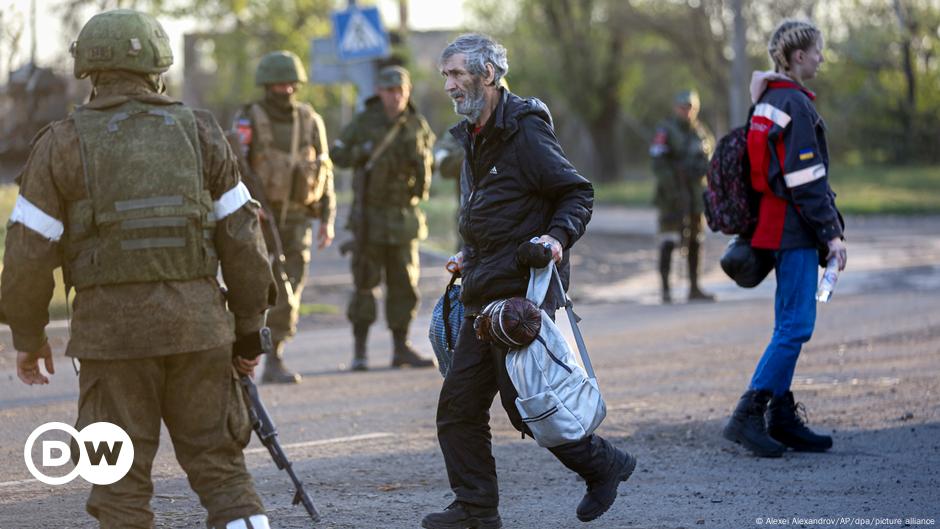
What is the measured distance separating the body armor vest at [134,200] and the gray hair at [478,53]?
1.31 metres

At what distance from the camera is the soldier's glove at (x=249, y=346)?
503cm

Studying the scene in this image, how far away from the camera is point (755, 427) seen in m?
7.41

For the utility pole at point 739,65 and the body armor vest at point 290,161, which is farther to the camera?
the utility pole at point 739,65

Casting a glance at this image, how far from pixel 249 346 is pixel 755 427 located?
3176mm

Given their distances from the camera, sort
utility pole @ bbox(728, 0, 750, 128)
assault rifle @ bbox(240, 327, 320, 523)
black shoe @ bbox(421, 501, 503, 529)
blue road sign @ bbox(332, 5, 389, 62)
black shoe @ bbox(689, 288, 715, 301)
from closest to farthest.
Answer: assault rifle @ bbox(240, 327, 320, 523)
black shoe @ bbox(421, 501, 503, 529)
black shoe @ bbox(689, 288, 715, 301)
blue road sign @ bbox(332, 5, 389, 62)
utility pole @ bbox(728, 0, 750, 128)

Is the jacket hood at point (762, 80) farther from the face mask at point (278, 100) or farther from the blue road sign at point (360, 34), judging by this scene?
the blue road sign at point (360, 34)

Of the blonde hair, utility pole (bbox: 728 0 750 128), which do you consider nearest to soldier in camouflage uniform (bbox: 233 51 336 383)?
the blonde hair

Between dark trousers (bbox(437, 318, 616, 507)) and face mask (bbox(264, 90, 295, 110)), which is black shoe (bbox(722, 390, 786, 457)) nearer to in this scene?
dark trousers (bbox(437, 318, 616, 507))

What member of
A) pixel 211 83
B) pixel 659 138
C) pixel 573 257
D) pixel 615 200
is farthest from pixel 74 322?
pixel 211 83

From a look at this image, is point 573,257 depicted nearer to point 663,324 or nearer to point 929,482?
point 663,324

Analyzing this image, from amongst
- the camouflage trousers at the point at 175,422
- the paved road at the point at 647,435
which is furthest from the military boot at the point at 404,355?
the camouflage trousers at the point at 175,422

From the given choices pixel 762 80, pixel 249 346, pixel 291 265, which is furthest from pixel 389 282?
pixel 249 346

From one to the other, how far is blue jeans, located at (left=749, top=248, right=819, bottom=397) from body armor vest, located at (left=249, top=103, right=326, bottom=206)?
12.7ft

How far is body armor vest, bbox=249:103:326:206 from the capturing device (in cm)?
1013
